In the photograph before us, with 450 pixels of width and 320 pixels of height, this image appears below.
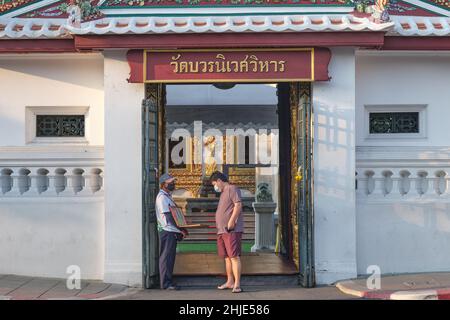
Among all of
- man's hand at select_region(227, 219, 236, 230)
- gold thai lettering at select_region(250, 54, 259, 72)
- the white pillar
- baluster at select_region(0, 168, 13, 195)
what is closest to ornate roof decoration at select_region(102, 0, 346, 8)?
the white pillar

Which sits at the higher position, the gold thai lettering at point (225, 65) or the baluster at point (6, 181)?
the gold thai lettering at point (225, 65)

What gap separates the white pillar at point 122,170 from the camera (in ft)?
35.4

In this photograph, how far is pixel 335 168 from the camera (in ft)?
35.6

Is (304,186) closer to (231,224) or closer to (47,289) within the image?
(231,224)

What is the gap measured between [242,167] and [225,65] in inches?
469

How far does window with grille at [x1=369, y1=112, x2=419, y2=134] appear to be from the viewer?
37.4ft

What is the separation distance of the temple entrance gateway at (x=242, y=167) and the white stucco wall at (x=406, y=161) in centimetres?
95

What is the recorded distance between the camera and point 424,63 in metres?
11.4

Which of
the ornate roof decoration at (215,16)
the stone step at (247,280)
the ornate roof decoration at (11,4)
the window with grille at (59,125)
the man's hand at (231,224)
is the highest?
the ornate roof decoration at (11,4)

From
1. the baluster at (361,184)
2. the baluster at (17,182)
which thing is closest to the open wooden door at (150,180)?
the baluster at (17,182)

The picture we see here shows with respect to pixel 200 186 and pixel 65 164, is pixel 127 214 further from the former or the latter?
pixel 200 186

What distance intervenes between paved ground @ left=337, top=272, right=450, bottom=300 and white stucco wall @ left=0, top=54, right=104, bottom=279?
355 centimetres

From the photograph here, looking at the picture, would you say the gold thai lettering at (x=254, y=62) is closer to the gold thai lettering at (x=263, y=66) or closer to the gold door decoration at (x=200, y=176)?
the gold thai lettering at (x=263, y=66)
